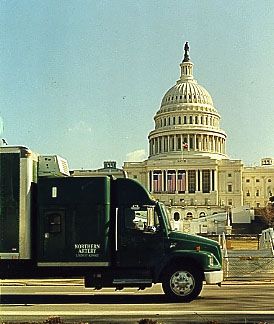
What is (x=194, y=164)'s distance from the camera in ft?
450

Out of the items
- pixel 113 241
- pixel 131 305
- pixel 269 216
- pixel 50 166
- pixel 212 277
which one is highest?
pixel 50 166

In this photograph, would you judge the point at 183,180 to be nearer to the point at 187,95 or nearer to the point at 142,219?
the point at 187,95

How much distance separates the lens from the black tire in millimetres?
15297

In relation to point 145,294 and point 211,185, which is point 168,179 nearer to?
point 211,185

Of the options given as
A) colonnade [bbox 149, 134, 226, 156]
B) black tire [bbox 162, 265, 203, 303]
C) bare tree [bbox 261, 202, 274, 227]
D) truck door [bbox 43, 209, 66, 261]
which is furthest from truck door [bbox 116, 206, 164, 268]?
colonnade [bbox 149, 134, 226, 156]

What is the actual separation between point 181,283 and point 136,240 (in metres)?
1.38

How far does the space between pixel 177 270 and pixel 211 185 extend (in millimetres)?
122547

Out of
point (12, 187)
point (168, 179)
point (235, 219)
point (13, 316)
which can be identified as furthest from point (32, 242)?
point (168, 179)

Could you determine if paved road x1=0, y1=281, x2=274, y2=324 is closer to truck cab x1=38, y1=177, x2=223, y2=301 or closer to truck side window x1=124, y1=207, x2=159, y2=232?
truck cab x1=38, y1=177, x2=223, y2=301

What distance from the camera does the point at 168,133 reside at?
142625 mm

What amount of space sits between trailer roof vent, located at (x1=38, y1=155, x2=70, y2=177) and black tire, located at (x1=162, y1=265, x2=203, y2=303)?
11.0 ft

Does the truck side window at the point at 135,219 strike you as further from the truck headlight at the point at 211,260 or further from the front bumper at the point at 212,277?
the front bumper at the point at 212,277

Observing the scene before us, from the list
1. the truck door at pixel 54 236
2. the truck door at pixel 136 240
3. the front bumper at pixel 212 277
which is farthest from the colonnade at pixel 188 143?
the truck door at pixel 54 236

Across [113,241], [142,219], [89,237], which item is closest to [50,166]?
[89,237]
